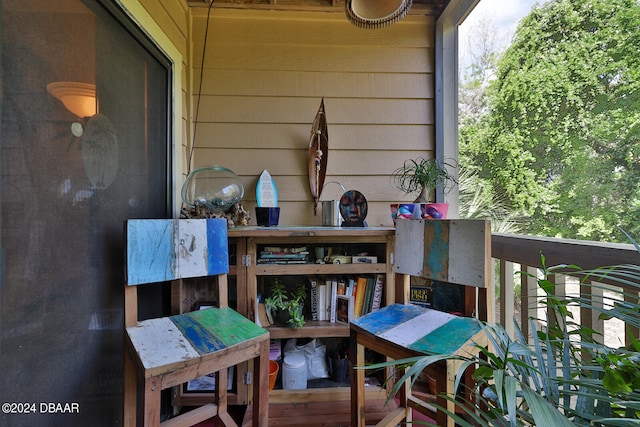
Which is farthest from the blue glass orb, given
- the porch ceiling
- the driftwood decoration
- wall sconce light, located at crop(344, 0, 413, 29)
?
the porch ceiling

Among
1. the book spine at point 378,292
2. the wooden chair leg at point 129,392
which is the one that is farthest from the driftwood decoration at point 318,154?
the wooden chair leg at point 129,392

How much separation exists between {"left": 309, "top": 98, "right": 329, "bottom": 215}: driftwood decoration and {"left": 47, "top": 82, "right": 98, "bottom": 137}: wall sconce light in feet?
3.63

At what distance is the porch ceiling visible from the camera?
1.70 m

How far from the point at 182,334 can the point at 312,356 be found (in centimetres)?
84

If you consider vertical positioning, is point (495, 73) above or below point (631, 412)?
above

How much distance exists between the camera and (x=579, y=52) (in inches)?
44.1

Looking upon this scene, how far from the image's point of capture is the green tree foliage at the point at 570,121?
0.94 m

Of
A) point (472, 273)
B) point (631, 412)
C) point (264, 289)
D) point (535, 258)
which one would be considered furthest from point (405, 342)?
point (264, 289)

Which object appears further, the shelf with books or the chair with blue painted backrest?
the shelf with books

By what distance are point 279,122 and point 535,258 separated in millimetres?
1589

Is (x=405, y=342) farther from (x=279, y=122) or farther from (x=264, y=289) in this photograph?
(x=279, y=122)

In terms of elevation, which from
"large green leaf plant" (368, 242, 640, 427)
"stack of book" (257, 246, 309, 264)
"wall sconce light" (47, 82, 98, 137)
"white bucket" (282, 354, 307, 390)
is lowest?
"white bucket" (282, 354, 307, 390)

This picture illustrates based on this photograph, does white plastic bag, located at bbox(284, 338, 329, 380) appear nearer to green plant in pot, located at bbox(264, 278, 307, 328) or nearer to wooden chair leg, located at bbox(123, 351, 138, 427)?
green plant in pot, located at bbox(264, 278, 307, 328)

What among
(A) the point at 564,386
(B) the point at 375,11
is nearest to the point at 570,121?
(B) the point at 375,11
